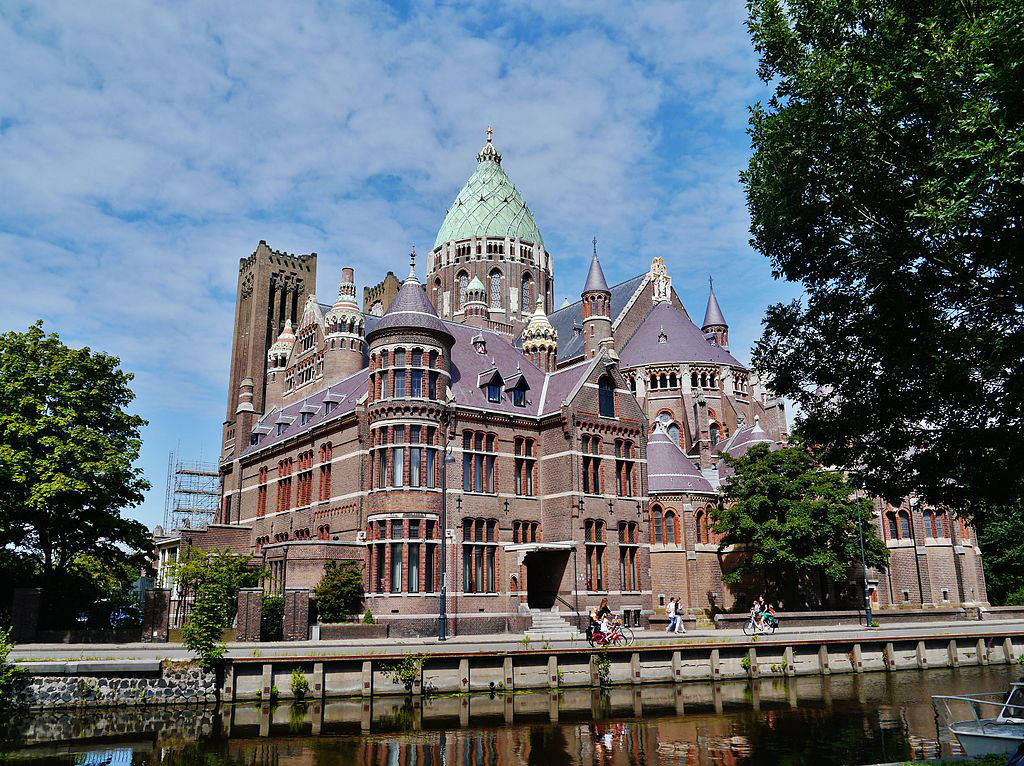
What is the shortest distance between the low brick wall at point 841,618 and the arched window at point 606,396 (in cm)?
1234

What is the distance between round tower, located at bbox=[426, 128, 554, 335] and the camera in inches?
3034

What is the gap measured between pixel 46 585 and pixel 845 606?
45.6 meters

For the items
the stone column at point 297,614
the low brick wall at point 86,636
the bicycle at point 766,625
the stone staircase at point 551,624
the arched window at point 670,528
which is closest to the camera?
the low brick wall at point 86,636

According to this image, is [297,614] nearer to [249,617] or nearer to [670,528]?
[249,617]

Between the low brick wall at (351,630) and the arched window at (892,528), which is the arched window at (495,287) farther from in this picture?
the low brick wall at (351,630)

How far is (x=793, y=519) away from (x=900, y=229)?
106 feet

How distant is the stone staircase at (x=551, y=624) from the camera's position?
4191 cm

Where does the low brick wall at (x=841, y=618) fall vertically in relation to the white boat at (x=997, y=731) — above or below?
above

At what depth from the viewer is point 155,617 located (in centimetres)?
3697

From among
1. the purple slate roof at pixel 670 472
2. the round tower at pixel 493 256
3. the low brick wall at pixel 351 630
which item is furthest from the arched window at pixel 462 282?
the low brick wall at pixel 351 630

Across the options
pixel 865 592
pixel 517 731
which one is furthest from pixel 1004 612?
pixel 517 731

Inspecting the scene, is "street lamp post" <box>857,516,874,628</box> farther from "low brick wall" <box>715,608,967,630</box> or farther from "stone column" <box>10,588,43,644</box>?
"stone column" <box>10,588,43,644</box>

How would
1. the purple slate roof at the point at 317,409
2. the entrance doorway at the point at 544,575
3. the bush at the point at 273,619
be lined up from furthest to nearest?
the purple slate roof at the point at 317,409, the entrance doorway at the point at 544,575, the bush at the point at 273,619

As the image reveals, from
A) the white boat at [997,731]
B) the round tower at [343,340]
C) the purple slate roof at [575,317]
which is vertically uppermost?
the purple slate roof at [575,317]
